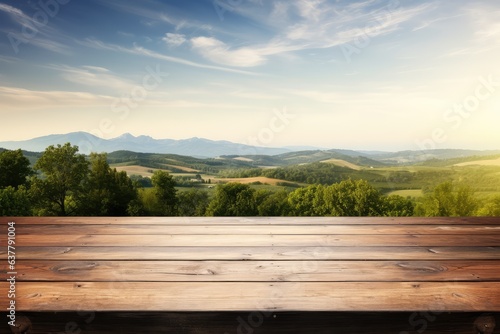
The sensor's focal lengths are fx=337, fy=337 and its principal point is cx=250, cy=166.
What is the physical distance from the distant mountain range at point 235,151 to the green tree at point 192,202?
9.16ft

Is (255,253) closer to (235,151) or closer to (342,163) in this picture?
(235,151)

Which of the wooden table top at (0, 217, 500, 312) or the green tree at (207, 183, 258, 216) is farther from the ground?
the wooden table top at (0, 217, 500, 312)

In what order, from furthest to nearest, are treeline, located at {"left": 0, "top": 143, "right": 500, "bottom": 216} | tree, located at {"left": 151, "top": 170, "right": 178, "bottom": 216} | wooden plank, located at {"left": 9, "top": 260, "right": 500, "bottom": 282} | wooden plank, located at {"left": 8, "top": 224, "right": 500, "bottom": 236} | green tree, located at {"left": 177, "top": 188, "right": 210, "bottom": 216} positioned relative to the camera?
green tree, located at {"left": 177, "top": 188, "right": 210, "bottom": 216}
tree, located at {"left": 151, "top": 170, "right": 178, "bottom": 216}
treeline, located at {"left": 0, "top": 143, "right": 500, "bottom": 216}
wooden plank, located at {"left": 8, "top": 224, "right": 500, "bottom": 236}
wooden plank, located at {"left": 9, "top": 260, "right": 500, "bottom": 282}

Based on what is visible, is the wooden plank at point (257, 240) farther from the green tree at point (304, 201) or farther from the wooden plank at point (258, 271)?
the green tree at point (304, 201)

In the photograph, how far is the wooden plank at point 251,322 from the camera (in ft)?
3.26

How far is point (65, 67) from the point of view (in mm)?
13664

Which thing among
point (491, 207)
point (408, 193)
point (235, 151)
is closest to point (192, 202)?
point (235, 151)

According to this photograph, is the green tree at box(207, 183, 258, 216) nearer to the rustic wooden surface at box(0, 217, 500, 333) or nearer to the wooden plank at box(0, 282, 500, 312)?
the rustic wooden surface at box(0, 217, 500, 333)

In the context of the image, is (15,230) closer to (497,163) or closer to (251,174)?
(251,174)

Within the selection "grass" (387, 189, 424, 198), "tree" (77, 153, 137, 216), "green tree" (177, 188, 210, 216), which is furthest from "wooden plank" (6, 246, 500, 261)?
"grass" (387, 189, 424, 198)

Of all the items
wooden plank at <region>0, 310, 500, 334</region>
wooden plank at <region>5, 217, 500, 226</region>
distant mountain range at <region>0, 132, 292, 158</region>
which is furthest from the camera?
distant mountain range at <region>0, 132, 292, 158</region>

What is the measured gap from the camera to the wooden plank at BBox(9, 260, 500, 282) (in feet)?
4.05

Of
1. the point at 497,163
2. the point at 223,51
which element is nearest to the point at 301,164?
the point at 223,51

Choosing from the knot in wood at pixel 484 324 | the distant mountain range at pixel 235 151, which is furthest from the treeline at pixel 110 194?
the knot in wood at pixel 484 324
